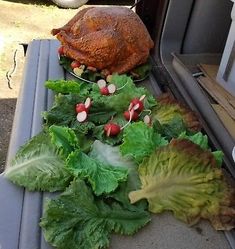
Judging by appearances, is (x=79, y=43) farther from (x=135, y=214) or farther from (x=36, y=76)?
(x=135, y=214)

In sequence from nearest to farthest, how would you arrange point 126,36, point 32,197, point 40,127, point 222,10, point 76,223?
1. point 76,223
2. point 32,197
3. point 40,127
4. point 126,36
5. point 222,10

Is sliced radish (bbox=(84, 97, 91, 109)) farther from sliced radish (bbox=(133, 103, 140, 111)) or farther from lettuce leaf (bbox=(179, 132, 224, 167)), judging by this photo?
lettuce leaf (bbox=(179, 132, 224, 167))

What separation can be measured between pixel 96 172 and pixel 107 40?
706mm

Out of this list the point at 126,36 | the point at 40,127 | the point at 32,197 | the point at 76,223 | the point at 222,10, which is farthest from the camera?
the point at 222,10

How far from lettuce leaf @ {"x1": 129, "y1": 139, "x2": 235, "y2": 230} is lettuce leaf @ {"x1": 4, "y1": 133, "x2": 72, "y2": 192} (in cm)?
22

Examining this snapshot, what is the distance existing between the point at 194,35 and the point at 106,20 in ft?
1.61

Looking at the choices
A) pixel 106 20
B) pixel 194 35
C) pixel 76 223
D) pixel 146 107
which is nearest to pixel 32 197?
pixel 76 223

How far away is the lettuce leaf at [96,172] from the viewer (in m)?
1.13

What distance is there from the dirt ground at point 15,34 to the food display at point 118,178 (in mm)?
1457

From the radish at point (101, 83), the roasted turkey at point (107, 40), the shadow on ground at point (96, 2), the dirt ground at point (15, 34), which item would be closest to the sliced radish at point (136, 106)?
the radish at point (101, 83)

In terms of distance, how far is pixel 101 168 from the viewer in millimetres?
1191

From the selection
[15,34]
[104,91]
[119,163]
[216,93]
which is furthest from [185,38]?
[15,34]

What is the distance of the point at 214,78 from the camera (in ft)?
6.13

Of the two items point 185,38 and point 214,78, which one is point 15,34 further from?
point 214,78
